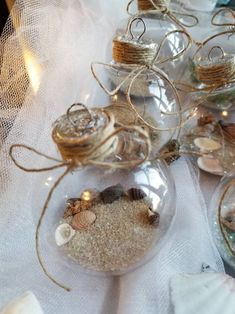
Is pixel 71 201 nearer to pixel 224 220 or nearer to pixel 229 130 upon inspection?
pixel 224 220

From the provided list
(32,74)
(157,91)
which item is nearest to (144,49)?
(157,91)

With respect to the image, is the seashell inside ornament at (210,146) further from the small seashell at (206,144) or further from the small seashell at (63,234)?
the small seashell at (63,234)

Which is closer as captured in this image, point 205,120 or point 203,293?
point 203,293

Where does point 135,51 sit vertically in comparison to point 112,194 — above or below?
above

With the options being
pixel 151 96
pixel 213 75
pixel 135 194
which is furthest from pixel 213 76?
pixel 135 194

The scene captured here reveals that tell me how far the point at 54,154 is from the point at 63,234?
0.10 metres

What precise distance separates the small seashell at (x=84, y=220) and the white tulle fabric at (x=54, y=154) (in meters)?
0.05

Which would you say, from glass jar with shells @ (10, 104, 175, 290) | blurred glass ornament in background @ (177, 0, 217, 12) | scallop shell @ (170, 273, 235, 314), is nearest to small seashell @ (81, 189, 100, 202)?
glass jar with shells @ (10, 104, 175, 290)

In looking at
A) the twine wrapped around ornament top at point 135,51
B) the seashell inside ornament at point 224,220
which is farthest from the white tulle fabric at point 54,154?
the twine wrapped around ornament top at point 135,51

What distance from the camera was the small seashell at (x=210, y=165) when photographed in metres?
0.59

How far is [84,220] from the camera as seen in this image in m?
0.47

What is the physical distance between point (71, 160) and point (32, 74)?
37 centimetres

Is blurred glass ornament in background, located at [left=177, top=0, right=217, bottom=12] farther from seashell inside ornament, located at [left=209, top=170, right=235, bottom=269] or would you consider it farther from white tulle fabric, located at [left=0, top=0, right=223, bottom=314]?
seashell inside ornament, located at [left=209, top=170, right=235, bottom=269]

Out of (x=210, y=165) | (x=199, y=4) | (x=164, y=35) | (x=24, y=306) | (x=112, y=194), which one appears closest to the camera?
(x=24, y=306)
